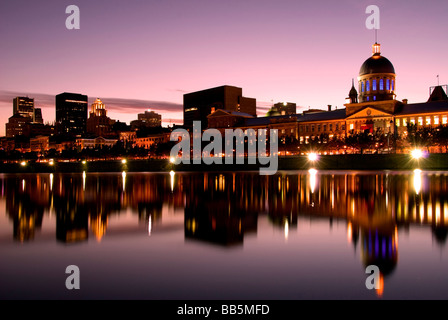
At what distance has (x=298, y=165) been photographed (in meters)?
82.6

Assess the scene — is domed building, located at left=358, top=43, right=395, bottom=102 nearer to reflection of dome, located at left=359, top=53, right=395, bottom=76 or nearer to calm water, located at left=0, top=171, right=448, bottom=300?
reflection of dome, located at left=359, top=53, right=395, bottom=76

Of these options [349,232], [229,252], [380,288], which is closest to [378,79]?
[349,232]

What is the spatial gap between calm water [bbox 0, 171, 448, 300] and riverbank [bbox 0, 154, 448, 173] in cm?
5470

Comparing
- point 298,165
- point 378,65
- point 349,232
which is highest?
point 378,65

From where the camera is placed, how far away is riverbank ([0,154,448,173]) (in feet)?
230

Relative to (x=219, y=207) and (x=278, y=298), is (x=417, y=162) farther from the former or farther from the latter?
(x=278, y=298)

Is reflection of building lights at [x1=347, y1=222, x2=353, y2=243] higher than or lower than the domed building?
lower

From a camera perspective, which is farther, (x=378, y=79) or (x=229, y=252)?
(x=378, y=79)

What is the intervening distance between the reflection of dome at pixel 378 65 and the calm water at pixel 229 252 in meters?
110

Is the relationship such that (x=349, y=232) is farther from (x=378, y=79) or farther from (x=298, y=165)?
(x=378, y=79)

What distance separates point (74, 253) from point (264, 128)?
13528 centimetres

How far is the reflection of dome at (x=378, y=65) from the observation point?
121m

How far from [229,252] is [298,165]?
73315mm

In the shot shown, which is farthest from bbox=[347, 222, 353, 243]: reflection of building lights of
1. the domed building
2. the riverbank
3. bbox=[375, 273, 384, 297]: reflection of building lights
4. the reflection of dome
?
the reflection of dome
